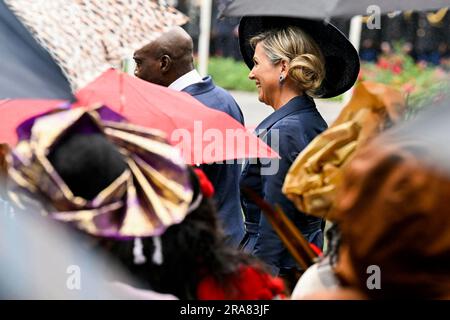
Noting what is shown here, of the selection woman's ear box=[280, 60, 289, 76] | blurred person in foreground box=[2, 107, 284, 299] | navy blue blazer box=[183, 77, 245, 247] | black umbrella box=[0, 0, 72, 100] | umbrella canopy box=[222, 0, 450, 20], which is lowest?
Result: navy blue blazer box=[183, 77, 245, 247]

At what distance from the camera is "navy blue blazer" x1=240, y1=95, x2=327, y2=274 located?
314cm

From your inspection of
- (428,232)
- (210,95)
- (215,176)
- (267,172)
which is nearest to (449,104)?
(428,232)

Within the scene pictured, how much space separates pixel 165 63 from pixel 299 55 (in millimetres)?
851

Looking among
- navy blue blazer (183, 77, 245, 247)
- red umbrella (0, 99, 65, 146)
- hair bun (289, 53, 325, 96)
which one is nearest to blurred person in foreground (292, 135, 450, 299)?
red umbrella (0, 99, 65, 146)

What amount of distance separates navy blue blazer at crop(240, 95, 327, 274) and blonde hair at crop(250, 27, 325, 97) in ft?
0.24

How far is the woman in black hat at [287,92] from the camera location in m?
3.15

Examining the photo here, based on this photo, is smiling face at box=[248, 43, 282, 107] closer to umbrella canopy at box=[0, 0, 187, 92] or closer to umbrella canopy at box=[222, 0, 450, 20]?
umbrella canopy at box=[222, 0, 450, 20]

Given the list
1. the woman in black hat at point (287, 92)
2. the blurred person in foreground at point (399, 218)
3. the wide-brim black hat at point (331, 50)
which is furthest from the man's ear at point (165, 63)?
the blurred person in foreground at point (399, 218)

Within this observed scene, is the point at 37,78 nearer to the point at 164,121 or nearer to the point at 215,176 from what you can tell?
the point at 164,121

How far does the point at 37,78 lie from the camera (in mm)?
2436

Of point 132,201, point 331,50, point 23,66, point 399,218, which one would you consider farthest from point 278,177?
point 399,218

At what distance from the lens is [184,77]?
4031 millimetres
